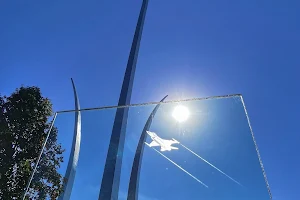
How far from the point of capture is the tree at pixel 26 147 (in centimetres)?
444

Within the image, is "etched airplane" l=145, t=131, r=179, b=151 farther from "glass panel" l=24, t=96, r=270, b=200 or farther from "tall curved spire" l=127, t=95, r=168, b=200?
"tall curved spire" l=127, t=95, r=168, b=200

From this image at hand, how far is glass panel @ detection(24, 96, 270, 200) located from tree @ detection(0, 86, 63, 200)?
28 centimetres

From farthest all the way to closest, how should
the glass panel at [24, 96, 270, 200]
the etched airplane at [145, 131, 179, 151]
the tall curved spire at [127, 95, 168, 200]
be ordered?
the tall curved spire at [127, 95, 168, 200]
the etched airplane at [145, 131, 179, 151]
the glass panel at [24, 96, 270, 200]

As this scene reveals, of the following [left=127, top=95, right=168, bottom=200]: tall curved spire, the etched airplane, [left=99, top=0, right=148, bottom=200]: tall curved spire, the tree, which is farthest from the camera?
[left=127, top=95, right=168, bottom=200]: tall curved spire

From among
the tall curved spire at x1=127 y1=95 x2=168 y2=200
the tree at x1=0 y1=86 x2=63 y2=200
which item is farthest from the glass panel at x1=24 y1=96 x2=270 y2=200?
the tree at x1=0 y1=86 x2=63 y2=200

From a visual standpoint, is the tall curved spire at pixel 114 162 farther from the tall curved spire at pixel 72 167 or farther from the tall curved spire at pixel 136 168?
the tall curved spire at pixel 72 167

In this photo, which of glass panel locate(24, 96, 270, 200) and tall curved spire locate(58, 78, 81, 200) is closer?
glass panel locate(24, 96, 270, 200)

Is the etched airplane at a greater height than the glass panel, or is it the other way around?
the etched airplane

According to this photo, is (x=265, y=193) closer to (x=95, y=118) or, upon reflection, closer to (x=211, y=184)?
(x=211, y=184)

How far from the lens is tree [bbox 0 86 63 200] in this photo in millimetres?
4438

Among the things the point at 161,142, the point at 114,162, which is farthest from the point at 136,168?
the point at 161,142

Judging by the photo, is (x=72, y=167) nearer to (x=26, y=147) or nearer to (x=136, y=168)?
(x=26, y=147)

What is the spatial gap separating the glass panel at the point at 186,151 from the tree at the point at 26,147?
0.92ft

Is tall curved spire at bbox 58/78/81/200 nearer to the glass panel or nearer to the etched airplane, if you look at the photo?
the glass panel
